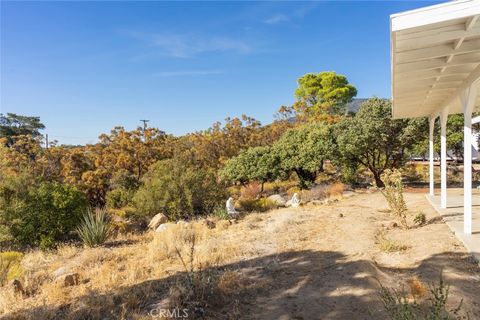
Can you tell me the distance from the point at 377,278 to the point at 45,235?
715 centimetres

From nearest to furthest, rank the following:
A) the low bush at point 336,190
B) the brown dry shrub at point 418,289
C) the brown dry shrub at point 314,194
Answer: the brown dry shrub at point 418,289
the brown dry shrub at point 314,194
the low bush at point 336,190

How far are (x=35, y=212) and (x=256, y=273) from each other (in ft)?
18.8

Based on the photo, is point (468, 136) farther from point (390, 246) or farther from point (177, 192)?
point (177, 192)

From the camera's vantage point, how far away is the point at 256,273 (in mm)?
4727

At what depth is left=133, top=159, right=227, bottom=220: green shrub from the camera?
9.60 m

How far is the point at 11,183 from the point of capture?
7.61 meters

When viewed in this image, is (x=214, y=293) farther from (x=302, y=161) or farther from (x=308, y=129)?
(x=308, y=129)

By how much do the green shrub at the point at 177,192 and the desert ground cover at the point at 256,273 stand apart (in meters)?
1.96

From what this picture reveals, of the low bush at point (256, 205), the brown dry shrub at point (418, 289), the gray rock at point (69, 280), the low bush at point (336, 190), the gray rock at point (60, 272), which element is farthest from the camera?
the low bush at point (336, 190)

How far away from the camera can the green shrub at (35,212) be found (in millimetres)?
7254

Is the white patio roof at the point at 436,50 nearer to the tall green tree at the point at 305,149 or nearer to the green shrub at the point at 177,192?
the green shrub at the point at 177,192

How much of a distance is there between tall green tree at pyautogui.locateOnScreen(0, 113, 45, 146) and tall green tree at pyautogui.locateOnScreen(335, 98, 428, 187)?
29568mm

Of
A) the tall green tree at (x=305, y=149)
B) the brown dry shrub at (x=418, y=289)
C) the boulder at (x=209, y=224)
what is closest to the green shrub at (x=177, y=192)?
the boulder at (x=209, y=224)

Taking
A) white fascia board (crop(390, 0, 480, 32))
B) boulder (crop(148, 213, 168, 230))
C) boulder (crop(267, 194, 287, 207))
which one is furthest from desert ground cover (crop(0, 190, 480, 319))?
boulder (crop(267, 194, 287, 207))
